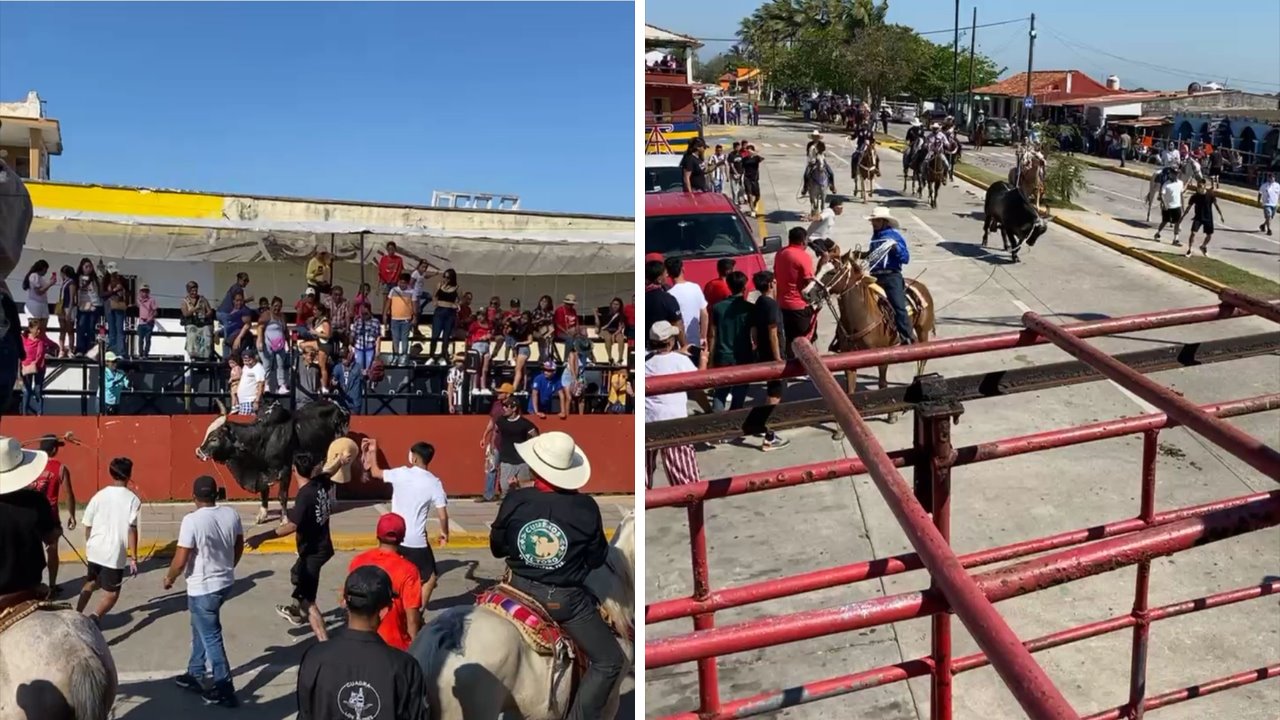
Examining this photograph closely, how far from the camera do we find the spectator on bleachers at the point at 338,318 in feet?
42.3

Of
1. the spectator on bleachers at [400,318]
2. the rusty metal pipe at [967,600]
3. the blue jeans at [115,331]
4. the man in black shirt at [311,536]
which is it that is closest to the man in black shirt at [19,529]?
the man in black shirt at [311,536]

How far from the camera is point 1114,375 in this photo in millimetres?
3264

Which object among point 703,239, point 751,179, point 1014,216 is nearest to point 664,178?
point 751,179

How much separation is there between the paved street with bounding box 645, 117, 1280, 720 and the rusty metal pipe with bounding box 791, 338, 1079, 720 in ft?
11.9

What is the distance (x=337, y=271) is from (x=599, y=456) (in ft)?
17.3

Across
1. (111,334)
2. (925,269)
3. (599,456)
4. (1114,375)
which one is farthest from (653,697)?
(925,269)

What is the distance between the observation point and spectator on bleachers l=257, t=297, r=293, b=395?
12672 millimetres

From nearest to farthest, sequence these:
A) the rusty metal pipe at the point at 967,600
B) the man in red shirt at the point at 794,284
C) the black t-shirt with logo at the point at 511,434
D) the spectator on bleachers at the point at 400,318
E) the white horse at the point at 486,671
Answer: the rusty metal pipe at the point at 967,600
the white horse at the point at 486,671
the man in red shirt at the point at 794,284
the black t-shirt with logo at the point at 511,434
the spectator on bleachers at the point at 400,318

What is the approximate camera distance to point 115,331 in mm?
12516

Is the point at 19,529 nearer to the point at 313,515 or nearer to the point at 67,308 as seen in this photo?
the point at 313,515

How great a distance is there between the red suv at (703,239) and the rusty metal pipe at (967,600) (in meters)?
9.75

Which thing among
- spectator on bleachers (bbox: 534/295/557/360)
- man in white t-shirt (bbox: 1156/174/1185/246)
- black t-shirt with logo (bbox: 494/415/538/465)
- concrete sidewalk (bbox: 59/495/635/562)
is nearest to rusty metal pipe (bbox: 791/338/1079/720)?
concrete sidewalk (bbox: 59/495/635/562)

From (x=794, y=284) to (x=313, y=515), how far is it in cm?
512

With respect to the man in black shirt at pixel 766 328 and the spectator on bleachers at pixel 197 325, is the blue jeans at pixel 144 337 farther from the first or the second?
the man in black shirt at pixel 766 328
